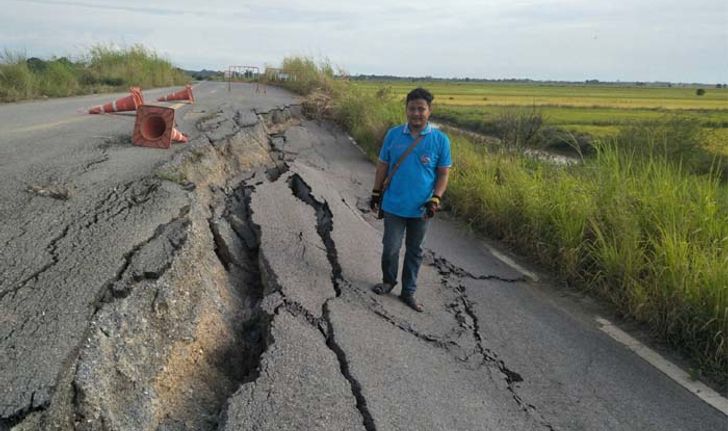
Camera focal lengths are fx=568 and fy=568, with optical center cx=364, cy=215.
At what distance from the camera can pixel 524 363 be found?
153 inches

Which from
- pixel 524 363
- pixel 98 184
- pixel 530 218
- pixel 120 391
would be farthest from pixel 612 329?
pixel 98 184

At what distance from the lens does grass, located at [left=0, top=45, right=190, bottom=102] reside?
13.9 metres

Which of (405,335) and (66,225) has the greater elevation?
(66,225)

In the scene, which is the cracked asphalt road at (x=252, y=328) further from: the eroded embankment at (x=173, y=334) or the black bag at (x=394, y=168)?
the black bag at (x=394, y=168)

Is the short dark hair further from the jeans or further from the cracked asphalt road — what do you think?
the cracked asphalt road

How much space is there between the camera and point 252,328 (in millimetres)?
3846

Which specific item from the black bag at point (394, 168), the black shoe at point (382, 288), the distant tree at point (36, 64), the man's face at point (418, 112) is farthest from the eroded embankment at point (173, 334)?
the distant tree at point (36, 64)

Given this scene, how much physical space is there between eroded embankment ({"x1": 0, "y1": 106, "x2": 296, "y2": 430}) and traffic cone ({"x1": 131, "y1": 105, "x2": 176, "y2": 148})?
1.58 metres

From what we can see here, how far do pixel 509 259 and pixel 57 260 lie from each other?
4.50 metres

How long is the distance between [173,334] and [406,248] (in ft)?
6.75

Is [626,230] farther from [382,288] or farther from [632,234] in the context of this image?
[382,288]

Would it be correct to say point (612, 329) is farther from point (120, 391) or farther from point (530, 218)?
point (120, 391)

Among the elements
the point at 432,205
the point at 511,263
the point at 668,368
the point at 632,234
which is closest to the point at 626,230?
the point at 632,234

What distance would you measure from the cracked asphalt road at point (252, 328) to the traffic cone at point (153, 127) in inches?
29.1
